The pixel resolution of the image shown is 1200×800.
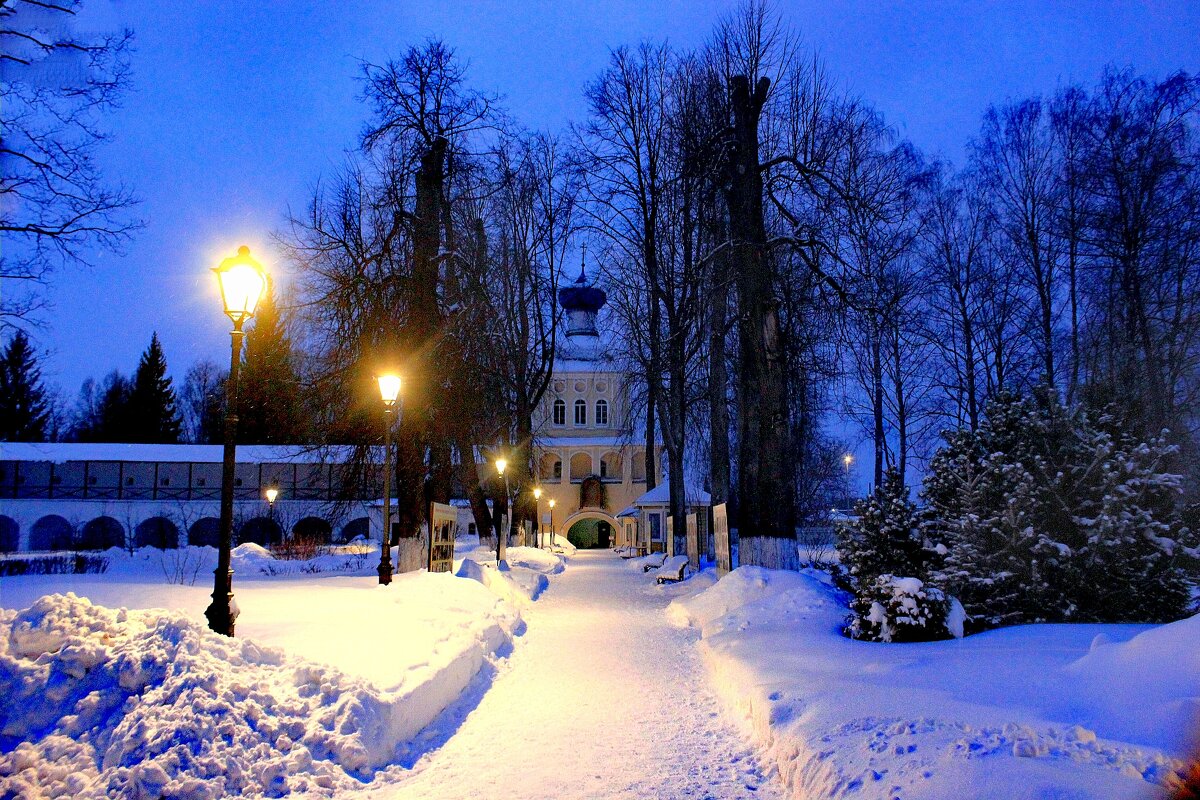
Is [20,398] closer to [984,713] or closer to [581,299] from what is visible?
[581,299]

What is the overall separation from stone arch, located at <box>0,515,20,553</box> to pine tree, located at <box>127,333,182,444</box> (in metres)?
18.6

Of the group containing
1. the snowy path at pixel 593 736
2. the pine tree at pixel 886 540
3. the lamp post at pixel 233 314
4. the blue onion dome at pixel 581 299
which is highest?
the blue onion dome at pixel 581 299

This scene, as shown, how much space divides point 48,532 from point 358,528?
714 inches

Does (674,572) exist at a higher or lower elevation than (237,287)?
lower

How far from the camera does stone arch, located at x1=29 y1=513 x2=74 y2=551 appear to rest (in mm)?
51022

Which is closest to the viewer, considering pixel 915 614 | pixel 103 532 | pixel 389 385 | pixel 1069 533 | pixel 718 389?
pixel 915 614

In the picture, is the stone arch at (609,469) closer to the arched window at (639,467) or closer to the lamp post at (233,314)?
the arched window at (639,467)

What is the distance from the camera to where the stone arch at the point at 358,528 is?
56544 millimetres

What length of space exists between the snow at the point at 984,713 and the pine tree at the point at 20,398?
48.2m

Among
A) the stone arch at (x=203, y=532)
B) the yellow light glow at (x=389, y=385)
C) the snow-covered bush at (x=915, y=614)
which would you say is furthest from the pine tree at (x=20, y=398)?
the snow-covered bush at (x=915, y=614)

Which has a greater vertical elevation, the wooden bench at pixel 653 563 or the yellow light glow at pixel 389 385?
the yellow light glow at pixel 389 385

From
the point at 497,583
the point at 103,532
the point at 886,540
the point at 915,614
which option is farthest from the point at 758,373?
the point at 103,532

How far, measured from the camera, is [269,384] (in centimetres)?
2386

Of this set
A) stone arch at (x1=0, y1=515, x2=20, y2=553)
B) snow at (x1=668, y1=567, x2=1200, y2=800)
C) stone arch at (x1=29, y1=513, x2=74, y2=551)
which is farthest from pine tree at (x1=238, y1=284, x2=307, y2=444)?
stone arch at (x1=0, y1=515, x2=20, y2=553)
